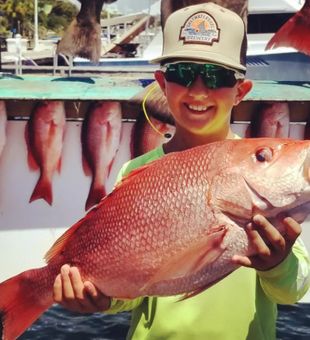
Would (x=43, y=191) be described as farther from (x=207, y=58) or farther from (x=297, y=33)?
(x=207, y=58)

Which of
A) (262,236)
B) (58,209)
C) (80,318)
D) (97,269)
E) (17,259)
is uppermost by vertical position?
(262,236)

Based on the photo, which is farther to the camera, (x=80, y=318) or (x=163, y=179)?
(x=80, y=318)

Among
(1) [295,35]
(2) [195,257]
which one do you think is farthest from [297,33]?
(2) [195,257]

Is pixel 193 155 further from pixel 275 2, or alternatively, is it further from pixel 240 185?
pixel 275 2

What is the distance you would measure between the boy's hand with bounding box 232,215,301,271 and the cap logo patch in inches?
24.1

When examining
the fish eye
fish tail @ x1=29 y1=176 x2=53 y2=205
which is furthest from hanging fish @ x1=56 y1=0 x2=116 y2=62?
the fish eye

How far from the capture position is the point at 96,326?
4996 millimetres

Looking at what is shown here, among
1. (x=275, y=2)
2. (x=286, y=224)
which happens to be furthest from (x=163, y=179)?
(x=275, y=2)

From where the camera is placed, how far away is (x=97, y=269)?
1.71m

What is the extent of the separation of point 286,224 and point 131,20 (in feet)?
59.0

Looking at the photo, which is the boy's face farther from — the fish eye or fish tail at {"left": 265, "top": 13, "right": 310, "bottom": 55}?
fish tail at {"left": 265, "top": 13, "right": 310, "bottom": 55}

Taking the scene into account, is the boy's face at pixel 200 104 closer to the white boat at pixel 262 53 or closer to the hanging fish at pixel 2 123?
the hanging fish at pixel 2 123

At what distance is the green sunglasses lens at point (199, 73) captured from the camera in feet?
6.23

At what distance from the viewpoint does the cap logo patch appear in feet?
6.22
